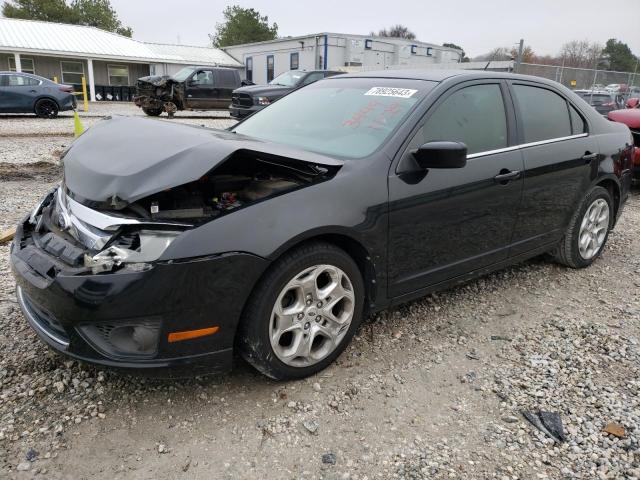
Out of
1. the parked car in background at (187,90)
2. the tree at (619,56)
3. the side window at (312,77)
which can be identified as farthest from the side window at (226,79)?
the tree at (619,56)

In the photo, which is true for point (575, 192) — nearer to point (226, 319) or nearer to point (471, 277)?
point (471, 277)

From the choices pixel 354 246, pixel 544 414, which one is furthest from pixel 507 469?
pixel 354 246

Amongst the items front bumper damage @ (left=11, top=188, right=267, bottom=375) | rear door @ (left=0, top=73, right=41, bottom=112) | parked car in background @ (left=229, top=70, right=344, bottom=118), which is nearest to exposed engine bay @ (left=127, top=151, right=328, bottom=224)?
front bumper damage @ (left=11, top=188, right=267, bottom=375)

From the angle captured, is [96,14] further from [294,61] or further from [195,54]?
[294,61]

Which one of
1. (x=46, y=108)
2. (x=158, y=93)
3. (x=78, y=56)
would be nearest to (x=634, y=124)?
(x=158, y=93)


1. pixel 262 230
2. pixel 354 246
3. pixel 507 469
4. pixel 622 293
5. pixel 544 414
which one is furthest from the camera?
pixel 622 293

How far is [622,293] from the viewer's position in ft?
13.5

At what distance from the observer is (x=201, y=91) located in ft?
61.5

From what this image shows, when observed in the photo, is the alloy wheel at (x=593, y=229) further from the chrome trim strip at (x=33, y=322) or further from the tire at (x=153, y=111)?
the tire at (x=153, y=111)

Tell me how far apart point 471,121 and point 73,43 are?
3091 centimetres

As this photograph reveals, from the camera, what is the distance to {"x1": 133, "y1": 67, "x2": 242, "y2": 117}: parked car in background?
58.2ft

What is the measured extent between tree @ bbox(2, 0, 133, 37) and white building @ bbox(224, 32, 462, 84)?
20767mm

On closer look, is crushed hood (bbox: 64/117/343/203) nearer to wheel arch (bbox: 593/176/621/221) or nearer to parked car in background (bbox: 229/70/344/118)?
wheel arch (bbox: 593/176/621/221)

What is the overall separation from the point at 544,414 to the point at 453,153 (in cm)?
144
